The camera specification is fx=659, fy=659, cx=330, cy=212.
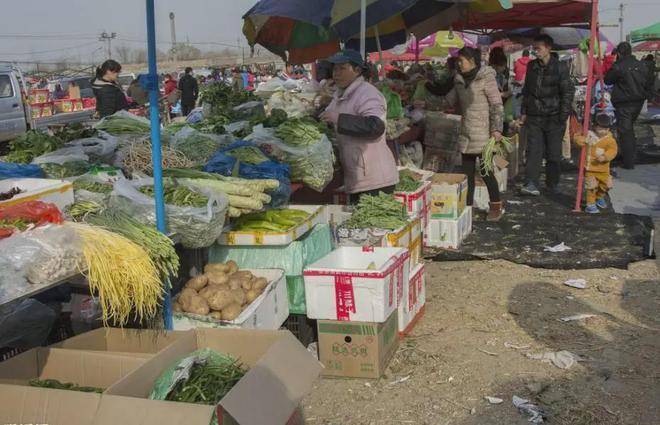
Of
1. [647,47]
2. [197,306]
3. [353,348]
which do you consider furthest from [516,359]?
[647,47]

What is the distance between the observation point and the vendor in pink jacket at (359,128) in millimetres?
5012

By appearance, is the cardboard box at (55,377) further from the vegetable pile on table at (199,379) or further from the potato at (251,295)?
the potato at (251,295)

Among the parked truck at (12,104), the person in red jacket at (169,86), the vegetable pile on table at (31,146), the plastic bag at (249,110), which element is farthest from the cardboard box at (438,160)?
the person in red jacket at (169,86)

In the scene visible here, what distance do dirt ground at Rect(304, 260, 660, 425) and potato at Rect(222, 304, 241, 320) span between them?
721mm

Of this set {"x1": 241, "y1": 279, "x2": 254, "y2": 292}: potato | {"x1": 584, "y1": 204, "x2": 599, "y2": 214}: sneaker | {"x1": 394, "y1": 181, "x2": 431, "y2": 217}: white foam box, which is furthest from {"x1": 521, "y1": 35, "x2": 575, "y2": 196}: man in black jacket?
{"x1": 241, "y1": 279, "x2": 254, "y2": 292}: potato

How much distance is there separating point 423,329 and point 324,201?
2.02m

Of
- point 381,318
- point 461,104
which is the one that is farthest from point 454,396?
point 461,104

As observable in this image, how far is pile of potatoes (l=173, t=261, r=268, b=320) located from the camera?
3883 millimetres

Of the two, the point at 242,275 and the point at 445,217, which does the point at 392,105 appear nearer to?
the point at 445,217

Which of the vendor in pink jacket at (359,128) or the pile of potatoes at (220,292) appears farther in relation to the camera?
the vendor in pink jacket at (359,128)

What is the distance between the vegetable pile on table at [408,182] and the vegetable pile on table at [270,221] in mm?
1823

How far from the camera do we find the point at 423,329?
505cm

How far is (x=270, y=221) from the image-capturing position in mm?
4551

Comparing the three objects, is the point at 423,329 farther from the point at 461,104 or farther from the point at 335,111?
the point at 461,104
